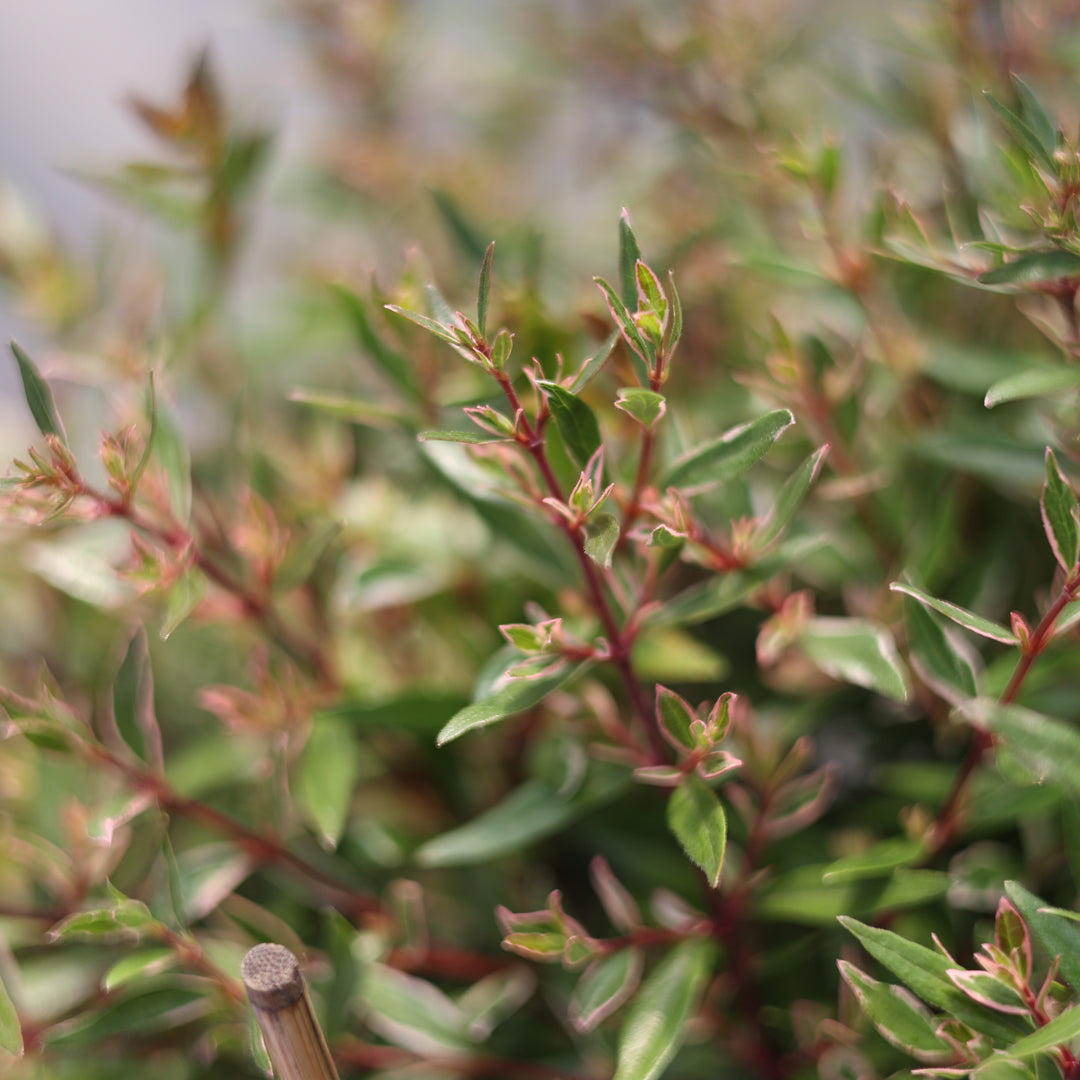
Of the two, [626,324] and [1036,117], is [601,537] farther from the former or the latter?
[1036,117]

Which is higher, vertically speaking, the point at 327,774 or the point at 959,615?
the point at 959,615

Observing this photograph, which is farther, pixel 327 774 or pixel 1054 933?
pixel 327 774

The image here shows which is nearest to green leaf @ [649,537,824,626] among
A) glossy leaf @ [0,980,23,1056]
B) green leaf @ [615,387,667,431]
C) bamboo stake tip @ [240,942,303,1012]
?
green leaf @ [615,387,667,431]

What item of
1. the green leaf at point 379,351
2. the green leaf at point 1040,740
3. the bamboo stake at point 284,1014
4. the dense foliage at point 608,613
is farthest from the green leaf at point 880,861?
the green leaf at point 379,351

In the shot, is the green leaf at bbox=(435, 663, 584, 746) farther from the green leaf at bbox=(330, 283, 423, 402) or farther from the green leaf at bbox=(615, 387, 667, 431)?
the green leaf at bbox=(330, 283, 423, 402)

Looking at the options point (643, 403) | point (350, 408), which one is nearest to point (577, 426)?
point (643, 403)

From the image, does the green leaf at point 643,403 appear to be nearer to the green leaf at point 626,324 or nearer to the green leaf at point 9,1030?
the green leaf at point 626,324

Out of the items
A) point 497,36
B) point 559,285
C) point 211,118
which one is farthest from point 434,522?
point 497,36

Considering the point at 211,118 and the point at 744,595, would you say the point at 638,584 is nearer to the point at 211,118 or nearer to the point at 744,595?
the point at 744,595
